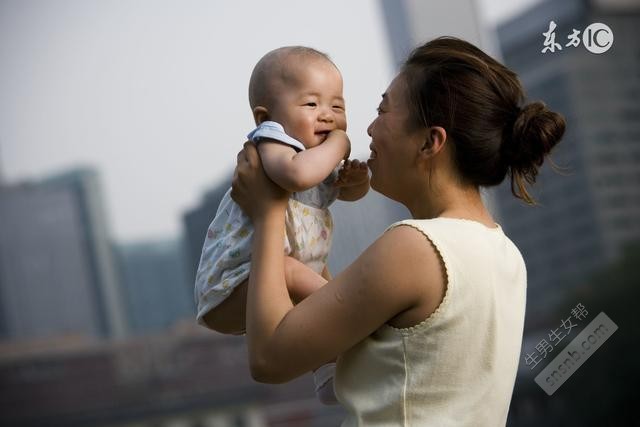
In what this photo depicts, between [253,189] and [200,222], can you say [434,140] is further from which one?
[200,222]

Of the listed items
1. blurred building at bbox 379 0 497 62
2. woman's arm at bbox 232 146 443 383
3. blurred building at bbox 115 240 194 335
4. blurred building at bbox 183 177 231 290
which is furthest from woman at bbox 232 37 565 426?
blurred building at bbox 115 240 194 335

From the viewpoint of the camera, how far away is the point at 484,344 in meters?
0.83

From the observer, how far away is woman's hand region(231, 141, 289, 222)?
2.82 ft

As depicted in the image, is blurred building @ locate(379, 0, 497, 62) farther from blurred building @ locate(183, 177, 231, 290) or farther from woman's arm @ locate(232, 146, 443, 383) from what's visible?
woman's arm @ locate(232, 146, 443, 383)

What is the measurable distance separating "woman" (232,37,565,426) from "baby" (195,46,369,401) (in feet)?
0.12

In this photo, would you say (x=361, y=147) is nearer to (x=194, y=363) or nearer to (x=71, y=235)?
(x=194, y=363)

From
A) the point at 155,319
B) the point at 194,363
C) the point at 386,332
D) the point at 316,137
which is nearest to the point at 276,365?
the point at 386,332

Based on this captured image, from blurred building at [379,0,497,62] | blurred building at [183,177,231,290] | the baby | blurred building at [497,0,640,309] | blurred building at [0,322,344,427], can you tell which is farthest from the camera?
blurred building at [0,322,344,427]

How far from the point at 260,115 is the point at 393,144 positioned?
142 mm

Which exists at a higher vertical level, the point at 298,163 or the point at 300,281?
the point at 298,163

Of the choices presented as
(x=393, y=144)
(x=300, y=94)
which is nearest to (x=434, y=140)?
(x=393, y=144)

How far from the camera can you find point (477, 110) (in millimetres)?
858

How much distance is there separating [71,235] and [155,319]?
129 inches

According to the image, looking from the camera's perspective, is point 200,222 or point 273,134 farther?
point 200,222
